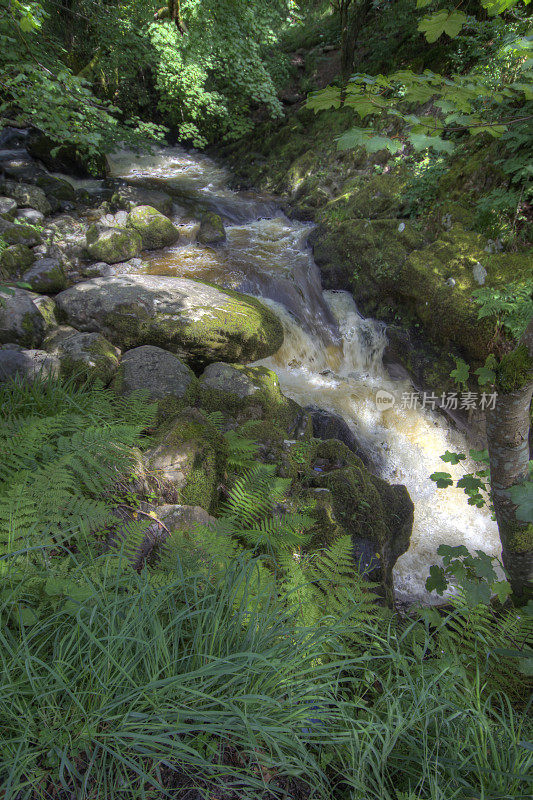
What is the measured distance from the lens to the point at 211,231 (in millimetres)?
8945

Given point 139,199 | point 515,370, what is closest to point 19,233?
A: point 139,199

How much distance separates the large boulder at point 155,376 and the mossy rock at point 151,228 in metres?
4.96

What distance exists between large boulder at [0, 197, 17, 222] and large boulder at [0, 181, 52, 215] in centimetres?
60


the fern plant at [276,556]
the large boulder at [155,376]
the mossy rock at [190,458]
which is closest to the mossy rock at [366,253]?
the large boulder at [155,376]

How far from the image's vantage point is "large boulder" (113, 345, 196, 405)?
390cm

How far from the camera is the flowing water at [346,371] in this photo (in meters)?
5.53

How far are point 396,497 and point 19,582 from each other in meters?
3.97

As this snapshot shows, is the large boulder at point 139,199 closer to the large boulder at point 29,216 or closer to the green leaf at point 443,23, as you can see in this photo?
the large boulder at point 29,216

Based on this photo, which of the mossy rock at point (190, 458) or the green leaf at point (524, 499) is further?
the mossy rock at point (190, 458)

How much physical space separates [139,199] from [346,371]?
715 cm

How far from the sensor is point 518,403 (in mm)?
2291

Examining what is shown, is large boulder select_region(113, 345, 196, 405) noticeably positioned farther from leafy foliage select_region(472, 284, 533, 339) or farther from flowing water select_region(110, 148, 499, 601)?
leafy foliage select_region(472, 284, 533, 339)

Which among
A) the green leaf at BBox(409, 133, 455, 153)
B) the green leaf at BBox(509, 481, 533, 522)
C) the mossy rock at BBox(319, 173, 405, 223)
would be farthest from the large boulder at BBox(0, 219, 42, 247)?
the green leaf at BBox(509, 481, 533, 522)

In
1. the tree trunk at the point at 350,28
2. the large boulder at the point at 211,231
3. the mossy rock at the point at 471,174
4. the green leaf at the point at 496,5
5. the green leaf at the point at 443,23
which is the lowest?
the large boulder at the point at 211,231
